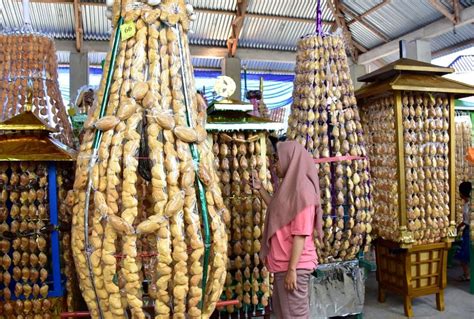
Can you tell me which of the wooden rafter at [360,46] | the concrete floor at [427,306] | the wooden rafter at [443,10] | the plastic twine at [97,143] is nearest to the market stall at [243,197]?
the plastic twine at [97,143]

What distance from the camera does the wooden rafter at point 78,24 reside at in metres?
7.84

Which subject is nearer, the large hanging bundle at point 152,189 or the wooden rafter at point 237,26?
the large hanging bundle at point 152,189

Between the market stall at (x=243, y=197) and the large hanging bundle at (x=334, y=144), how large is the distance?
580 mm

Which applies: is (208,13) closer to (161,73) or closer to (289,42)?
(289,42)

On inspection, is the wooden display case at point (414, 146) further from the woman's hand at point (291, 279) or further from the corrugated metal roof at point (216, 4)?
the corrugated metal roof at point (216, 4)

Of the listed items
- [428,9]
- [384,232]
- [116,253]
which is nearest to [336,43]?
[384,232]

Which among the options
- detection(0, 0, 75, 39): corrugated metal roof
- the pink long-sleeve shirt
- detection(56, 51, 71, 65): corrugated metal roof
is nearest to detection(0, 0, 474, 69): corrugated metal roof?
detection(0, 0, 75, 39): corrugated metal roof

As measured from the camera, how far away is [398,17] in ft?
27.7

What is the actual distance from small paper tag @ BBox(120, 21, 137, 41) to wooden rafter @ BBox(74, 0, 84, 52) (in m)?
7.09

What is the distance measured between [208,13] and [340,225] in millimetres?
6514

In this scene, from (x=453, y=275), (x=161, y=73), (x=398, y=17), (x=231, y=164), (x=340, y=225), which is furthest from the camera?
(x=398, y=17)

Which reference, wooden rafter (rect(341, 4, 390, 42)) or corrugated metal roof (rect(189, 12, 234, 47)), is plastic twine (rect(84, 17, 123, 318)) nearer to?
corrugated metal roof (rect(189, 12, 234, 47))

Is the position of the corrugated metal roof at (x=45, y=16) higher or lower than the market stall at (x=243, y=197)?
higher

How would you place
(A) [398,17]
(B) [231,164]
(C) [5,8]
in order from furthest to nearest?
(A) [398,17] → (C) [5,8] → (B) [231,164]
